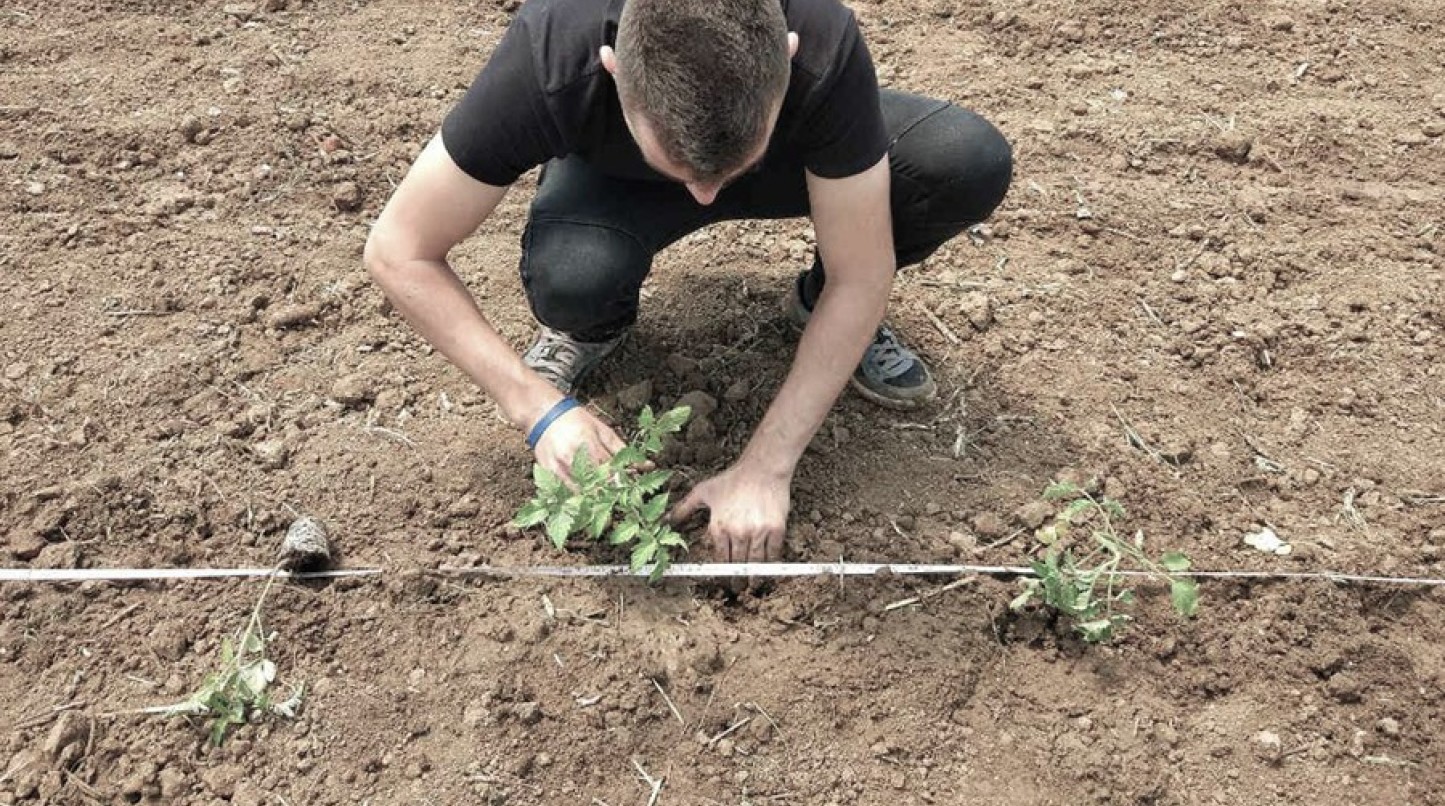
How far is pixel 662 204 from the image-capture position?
8.79 ft

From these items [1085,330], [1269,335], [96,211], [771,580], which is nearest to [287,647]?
[771,580]

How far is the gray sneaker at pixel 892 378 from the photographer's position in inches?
112

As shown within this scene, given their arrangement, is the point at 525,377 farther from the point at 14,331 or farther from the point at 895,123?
the point at 14,331

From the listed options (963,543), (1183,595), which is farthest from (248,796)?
(1183,595)

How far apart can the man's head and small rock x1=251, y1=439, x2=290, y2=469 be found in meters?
1.34

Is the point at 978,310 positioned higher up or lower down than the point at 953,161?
lower down

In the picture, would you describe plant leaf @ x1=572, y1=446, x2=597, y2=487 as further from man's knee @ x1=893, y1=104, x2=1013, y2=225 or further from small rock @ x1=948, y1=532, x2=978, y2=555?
man's knee @ x1=893, y1=104, x2=1013, y2=225

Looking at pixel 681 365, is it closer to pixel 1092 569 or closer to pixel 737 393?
pixel 737 393

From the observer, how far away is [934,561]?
8.34 feet

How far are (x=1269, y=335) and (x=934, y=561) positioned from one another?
1.15 metres

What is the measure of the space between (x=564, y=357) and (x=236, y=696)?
1035 millimetres

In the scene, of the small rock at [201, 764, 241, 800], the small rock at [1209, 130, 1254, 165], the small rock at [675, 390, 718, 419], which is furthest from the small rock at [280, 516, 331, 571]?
the small rock at [1209, 130, 1254, 165]

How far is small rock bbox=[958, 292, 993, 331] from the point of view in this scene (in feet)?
10.1

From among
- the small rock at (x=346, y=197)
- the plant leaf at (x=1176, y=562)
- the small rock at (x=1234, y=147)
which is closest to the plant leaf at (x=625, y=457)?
the plant leaf at (x=1176, y=562)
